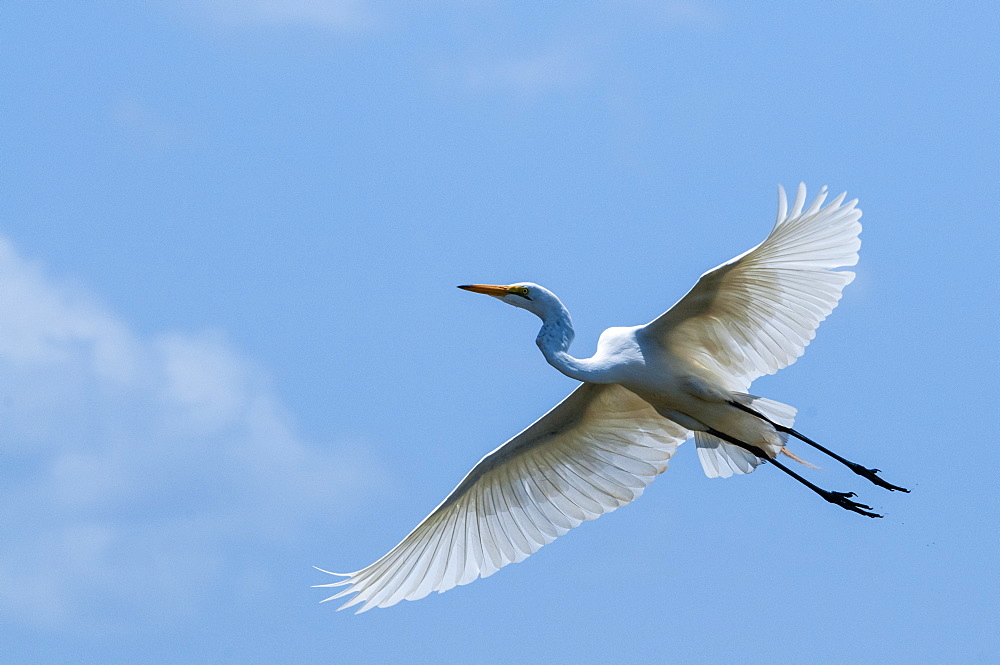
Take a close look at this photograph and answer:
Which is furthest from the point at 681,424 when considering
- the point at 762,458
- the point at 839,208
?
the point at 839,208

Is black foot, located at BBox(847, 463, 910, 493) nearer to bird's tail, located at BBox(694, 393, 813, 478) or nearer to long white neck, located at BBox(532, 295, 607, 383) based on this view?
bird's tail, located at BBox(694, 393, 813, 478)

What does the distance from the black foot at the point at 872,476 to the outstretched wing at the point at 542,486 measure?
1.32 m

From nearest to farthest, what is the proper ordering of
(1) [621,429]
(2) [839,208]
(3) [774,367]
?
(2) [839,208] < (3) [774,367] < (1) [621,429]

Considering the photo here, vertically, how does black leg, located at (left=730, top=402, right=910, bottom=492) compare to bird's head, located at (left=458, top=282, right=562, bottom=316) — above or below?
below

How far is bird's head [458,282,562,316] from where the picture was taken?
32.0 feet

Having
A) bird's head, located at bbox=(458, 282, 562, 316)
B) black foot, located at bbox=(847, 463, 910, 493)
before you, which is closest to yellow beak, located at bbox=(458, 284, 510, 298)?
bird's head, located at bbox=(458, 282, 562, 316)

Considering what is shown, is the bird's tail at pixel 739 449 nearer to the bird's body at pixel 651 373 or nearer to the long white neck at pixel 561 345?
the bird's body at pixel 651 373

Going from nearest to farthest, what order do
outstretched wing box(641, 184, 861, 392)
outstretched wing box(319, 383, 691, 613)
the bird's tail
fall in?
outstretched wing box(641, 184, 861, 392)
the bird's tail
outstretched wing box(319, 383, 691, 613)

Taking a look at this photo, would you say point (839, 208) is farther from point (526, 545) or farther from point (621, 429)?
point (526, 545)

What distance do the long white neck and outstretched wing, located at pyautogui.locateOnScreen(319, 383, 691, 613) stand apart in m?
1.02

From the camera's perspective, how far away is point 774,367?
10062 millimetres

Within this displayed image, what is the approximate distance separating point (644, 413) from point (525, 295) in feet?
5.08

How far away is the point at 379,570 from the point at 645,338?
2808 mm

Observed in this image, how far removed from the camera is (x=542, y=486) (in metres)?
10.8
